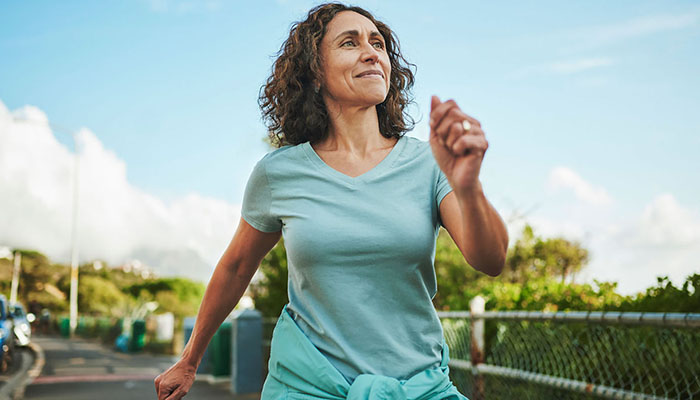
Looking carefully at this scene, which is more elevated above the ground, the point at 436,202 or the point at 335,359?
the point at 436,202

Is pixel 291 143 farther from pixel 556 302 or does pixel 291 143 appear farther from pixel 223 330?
pixel 223 330

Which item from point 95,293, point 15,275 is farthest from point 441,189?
point 15,275

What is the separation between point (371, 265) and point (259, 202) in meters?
0.44

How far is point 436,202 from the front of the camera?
6.13ft

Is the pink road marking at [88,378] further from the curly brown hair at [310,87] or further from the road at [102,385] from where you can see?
the curly brown hair at [310,87]

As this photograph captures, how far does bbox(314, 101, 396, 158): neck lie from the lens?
203 centimetres

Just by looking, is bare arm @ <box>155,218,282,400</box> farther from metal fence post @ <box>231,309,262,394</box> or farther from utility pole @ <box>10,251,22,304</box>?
utility pole @ <box>10,251,22,304</box>

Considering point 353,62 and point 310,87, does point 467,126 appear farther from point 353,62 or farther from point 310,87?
point 310,87


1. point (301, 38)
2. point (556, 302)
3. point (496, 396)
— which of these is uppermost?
point (301, 38)

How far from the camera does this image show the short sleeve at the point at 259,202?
2.04 meters

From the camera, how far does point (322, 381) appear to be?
1.73 m

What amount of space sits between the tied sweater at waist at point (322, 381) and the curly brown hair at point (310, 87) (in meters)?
0.60

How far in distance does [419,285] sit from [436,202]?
0.21m

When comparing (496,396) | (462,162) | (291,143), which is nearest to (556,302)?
(496,396)
